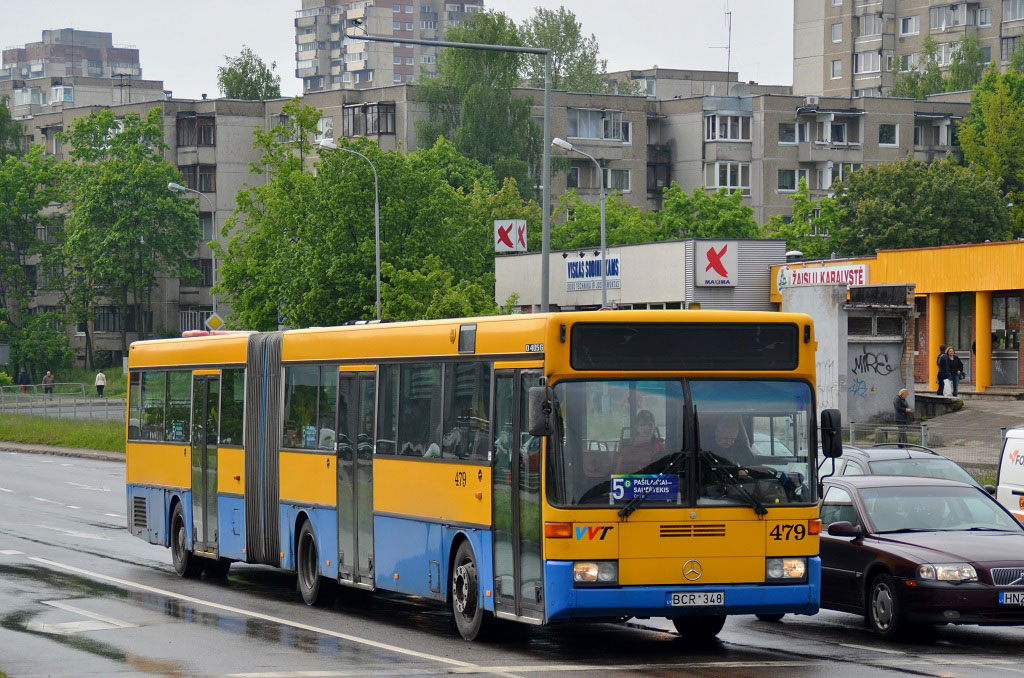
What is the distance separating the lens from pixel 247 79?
387ft

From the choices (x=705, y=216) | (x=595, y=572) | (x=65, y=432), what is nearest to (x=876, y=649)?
(x=595, y=572)

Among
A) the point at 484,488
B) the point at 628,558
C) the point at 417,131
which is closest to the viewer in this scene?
the point at 628,558

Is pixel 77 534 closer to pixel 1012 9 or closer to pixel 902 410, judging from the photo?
pixel 902 410

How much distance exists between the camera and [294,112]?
79.0 m

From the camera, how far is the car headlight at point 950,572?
1414 cm

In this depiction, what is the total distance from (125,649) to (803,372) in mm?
5960

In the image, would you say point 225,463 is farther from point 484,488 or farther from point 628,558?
point 628,558

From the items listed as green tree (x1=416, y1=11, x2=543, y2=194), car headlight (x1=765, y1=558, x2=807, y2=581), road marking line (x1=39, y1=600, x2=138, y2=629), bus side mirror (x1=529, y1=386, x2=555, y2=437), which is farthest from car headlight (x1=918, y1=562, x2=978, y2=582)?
green tree (x1=416, y1=11, x2=543, y2=194)

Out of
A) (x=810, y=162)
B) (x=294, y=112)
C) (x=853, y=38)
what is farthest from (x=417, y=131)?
(x=853, y=38)

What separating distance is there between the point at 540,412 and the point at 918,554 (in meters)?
3.96

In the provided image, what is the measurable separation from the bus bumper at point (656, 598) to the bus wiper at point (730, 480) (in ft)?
1.95

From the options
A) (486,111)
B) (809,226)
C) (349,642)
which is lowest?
(349,642)

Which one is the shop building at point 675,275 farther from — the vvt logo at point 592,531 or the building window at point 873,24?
the building window at point 873,24

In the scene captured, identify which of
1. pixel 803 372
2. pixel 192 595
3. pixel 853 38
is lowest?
pixel 192 595
